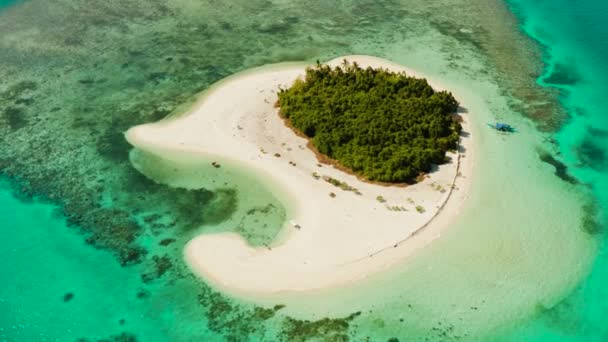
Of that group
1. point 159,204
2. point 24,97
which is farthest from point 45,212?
point 24,97

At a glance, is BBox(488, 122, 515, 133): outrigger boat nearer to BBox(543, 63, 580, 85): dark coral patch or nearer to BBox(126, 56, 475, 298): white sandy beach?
BBox(126, 56, 475, 298): white sandy beach

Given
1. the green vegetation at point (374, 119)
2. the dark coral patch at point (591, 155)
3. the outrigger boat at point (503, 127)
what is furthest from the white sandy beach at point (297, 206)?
the dark coral patch at point (591, 155)

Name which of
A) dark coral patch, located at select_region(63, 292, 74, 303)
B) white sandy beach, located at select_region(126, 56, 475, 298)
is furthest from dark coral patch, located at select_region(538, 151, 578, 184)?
dark coral patch, located at select_region(63, 292, 74, 303)

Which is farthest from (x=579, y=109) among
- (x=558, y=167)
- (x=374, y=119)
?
(x=374, y=119)

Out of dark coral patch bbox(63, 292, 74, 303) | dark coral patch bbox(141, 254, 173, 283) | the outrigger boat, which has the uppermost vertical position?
the outrigger boat

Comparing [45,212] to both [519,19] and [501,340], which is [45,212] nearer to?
[501,340]

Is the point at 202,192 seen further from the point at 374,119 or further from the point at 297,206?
the point at 374,119
